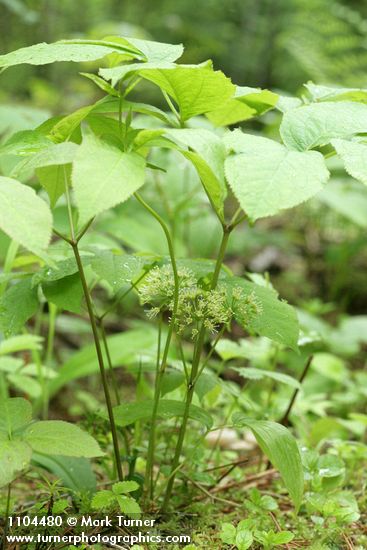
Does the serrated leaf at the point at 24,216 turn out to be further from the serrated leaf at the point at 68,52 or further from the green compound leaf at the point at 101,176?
the serrated leaf at the point at 68,52

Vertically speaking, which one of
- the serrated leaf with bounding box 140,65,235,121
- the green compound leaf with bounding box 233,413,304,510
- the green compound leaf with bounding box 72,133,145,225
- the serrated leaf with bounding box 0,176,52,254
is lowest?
the green compound leaf with bounding box 233,413,304,510

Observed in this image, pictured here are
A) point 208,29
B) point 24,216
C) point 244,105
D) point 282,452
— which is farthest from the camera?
point 208,29

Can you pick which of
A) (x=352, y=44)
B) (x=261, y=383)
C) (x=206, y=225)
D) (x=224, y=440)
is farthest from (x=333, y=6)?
(x=224, y=440)

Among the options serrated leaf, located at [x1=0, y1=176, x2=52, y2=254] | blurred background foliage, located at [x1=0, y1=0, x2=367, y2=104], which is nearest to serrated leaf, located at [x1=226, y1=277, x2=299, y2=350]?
serrated leaf, located at [x1=0, y1=176, x2=52, y2=254]

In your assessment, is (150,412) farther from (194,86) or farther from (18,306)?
(194,86)

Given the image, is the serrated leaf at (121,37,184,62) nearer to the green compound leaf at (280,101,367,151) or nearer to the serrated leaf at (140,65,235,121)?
the serrated leaf at (140,65,235,121)

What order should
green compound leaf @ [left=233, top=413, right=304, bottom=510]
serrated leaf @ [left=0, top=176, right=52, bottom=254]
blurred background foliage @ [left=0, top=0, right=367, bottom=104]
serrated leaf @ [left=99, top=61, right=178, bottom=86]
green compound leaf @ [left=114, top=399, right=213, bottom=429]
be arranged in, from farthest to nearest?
blurred background foliage @ [left=0, top=0, right=367, bottom=104] < green compound leaf @ [left=114, top=399, right=213, bottom=429] < green compound leaf @ [left=233, top=413, right=304, bottom=510] < serrated leaf @ [left=99, top=61, right=178, bottom=86] < serrated leaf @ [left=0, top=176, right=52, bottom=254]

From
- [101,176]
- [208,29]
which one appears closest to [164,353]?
[101,176]

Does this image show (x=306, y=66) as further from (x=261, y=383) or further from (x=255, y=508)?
(x=255, y=508)

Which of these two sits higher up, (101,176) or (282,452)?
(101,176)
